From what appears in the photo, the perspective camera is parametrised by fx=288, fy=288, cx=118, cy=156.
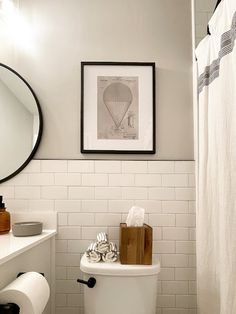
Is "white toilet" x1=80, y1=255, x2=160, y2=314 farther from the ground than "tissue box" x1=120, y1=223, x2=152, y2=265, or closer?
closer

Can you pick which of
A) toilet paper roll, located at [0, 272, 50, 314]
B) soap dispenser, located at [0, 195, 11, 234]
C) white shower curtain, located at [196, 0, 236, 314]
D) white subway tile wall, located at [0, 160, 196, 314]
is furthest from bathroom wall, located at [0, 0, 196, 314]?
toilet paper roll, located at [0, 272, 50, 314]

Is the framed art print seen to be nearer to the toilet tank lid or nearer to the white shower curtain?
the white shower curtain

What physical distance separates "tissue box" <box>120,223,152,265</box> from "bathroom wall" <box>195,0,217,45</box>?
117 cm

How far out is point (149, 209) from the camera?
171 centimetres

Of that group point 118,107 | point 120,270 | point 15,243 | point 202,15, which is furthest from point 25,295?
point 202,15

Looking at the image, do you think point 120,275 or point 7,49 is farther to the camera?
point 7,49

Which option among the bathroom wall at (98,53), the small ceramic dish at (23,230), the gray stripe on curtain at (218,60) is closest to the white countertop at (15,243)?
the small ceramic dish at (23,230)

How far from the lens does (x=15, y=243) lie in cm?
126

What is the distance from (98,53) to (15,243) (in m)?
1.19

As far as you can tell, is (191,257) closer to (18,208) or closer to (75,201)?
(75,201)

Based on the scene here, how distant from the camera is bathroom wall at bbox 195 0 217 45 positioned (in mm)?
1708

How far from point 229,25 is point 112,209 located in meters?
1.11

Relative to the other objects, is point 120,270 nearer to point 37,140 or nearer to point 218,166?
point 218,166

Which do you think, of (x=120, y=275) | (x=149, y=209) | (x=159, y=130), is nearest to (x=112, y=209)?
(x=149, y=209)
